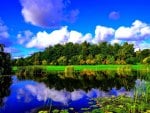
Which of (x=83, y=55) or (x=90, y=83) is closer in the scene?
(x=90, y=83)

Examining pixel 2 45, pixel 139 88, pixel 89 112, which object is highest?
pixel 2 45

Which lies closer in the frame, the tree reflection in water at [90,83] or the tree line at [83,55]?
the tree reflection in water at [90,83]

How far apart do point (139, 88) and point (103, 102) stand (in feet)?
12.0

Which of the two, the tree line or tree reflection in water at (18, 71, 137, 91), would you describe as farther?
the tree line

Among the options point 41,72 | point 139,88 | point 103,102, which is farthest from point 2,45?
point 139,88

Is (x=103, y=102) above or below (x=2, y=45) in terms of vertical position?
below

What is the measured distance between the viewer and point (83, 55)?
71.8 metres

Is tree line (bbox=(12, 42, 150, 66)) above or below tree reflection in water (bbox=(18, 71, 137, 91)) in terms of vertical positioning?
above

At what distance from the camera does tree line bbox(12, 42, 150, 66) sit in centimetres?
6744

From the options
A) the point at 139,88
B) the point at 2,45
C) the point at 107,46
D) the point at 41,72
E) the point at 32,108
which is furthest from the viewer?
the point at 107,46

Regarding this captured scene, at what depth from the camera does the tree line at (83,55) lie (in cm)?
6744

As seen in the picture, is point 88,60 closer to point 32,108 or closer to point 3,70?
point 3,70

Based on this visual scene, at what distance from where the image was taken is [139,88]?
1577 centimetres

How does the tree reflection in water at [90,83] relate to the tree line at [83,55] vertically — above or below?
below
